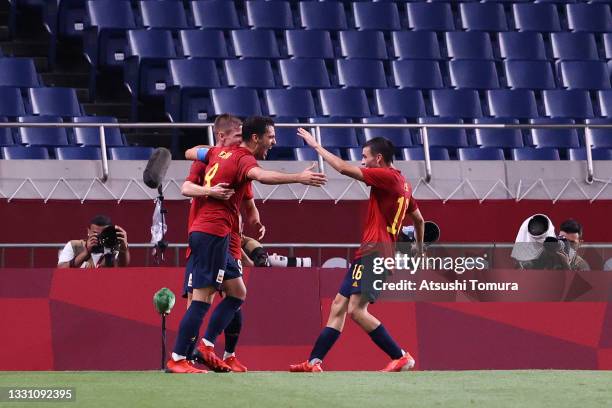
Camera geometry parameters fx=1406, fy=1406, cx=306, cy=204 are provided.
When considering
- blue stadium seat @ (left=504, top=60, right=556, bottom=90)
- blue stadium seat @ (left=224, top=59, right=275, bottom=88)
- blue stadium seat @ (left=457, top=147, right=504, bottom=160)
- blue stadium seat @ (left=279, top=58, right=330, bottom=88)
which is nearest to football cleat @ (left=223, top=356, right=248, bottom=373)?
blue stadium seat @ (left=457, top=147, right=504, bottom=160)

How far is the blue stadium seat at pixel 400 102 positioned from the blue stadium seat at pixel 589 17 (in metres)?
3.68

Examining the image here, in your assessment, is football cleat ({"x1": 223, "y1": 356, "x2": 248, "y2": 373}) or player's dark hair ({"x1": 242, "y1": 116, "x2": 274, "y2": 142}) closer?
player's dark hair ({"x1": 242, "y1": 116, "x2": 274, "y2": 142})

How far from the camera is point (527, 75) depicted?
1959 centimetres

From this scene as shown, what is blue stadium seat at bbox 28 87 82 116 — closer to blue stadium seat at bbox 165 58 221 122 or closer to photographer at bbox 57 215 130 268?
blue stadium seat at bbox 165 58 221 122

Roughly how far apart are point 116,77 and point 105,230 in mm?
6883

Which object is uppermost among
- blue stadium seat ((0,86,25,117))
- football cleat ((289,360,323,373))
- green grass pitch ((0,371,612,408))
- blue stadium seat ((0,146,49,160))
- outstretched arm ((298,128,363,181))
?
blue stadium seat ((0,86,25,117))

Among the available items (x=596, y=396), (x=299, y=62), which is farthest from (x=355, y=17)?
(x=596, y=396)

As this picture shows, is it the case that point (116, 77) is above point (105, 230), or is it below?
above

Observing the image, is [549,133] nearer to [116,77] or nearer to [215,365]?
[116,77]

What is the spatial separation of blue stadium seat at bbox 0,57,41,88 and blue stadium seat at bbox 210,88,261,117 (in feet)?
7.44

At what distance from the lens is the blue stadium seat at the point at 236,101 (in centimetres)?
1742

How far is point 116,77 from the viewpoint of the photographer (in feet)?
62.4

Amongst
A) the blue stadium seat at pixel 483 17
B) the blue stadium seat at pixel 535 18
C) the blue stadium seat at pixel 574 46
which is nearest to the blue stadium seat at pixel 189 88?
the blue stadium seat at pixel 483 17

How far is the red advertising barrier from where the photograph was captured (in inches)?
490
